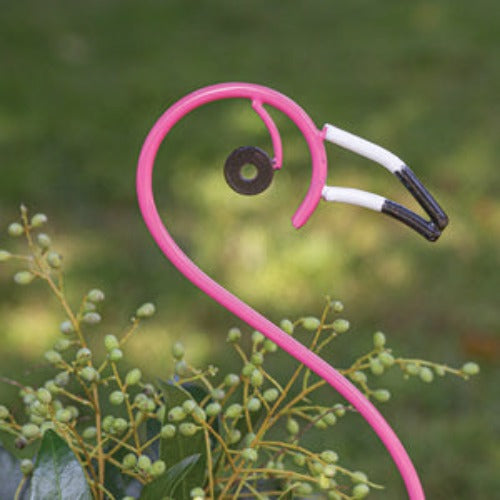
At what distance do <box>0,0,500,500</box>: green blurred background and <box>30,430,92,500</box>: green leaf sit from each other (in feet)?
1.87

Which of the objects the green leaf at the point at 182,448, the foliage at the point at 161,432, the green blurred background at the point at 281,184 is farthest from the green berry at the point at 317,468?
the green blurred background at the point at 281,184

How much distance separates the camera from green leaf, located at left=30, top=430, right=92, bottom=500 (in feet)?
2.35

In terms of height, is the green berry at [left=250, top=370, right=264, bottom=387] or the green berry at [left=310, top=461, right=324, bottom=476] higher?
the green berry at [left=250, top=370, right=264, bottom=387]

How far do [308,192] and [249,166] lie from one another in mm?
59

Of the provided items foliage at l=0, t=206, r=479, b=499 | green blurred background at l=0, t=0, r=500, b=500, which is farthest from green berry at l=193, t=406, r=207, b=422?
green blurred background at l=0, t=0, r=500, b=500

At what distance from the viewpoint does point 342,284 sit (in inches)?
93.9

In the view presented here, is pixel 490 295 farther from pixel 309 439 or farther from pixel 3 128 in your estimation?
pixel 3 128

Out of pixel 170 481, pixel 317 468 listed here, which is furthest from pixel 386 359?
pixel 170 481

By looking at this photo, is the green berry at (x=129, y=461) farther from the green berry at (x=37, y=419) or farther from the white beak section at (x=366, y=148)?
the white beak section at (x=366, y=148)

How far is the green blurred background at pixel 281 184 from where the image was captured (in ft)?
6.93

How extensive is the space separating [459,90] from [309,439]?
2.05 meters

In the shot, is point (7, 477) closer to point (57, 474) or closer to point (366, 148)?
point (57, 474)

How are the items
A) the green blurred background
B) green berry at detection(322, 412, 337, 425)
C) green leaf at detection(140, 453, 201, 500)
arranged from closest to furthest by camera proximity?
green leaf at detection(140, 453, 201, 500) → green berry at detection(322, 412, 337, 425) → the green blurred background

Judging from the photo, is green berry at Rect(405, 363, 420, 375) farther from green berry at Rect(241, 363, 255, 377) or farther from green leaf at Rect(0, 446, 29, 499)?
green leaf at Rect(0, 446, 29, 499)
